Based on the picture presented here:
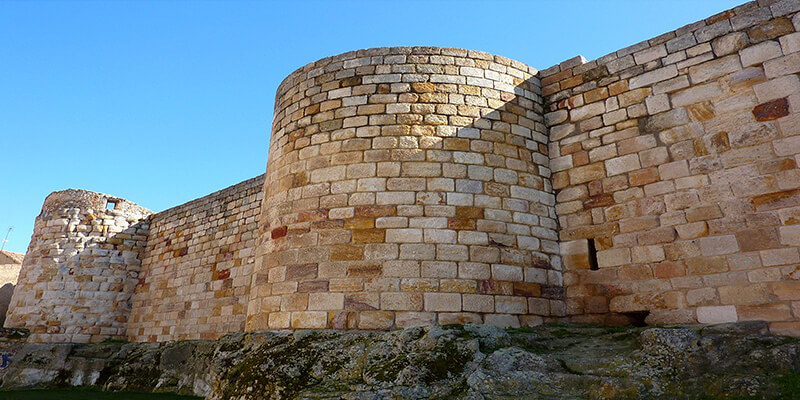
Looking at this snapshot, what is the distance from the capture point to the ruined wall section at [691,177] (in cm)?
429

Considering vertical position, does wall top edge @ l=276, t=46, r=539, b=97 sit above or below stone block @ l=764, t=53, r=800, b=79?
above

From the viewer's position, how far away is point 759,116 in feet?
14.9

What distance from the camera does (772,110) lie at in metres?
4.50

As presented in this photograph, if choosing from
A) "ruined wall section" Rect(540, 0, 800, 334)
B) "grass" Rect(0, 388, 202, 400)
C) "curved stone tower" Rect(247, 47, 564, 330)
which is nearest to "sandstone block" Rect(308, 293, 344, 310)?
"curved stone tower" Rect(247, 47, 564, 330)

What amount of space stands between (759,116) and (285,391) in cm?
492

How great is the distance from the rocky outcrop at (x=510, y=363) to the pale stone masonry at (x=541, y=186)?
44 cm

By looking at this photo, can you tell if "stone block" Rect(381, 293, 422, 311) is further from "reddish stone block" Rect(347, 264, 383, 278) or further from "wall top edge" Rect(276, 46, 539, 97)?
"wall top edge" Rect(276, 46, 539, 97)

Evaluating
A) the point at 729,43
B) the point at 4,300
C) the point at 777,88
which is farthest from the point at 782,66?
the point at 4,300

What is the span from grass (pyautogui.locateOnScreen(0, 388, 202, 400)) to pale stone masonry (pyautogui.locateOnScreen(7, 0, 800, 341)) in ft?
11.8

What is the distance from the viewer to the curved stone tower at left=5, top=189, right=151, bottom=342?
10.4 m

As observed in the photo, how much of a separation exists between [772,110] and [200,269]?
949 cm

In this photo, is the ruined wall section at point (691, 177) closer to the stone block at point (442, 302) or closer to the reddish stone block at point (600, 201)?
the reddish stone block at point (600, 201)

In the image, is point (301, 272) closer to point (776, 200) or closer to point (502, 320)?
point (502, 320)

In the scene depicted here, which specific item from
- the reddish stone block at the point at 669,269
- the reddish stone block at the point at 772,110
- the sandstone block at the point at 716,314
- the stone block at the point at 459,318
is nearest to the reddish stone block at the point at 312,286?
the stone block at the point at 459,318
